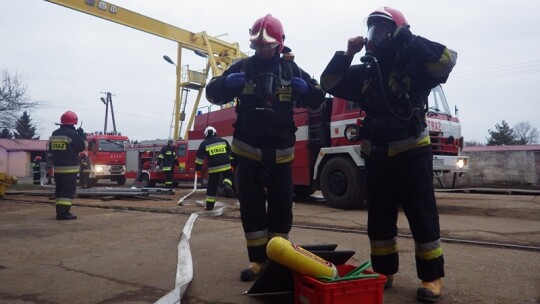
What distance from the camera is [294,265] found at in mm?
2162

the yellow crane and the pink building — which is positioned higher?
the yellow crane

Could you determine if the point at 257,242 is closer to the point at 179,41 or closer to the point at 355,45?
the point at 355,45

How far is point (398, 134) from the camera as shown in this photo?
110 inches

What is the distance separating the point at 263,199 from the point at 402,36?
1.53 meters

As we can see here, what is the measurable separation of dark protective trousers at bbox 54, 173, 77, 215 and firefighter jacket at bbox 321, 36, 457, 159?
535 centimetres

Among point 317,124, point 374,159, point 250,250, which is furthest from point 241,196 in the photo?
point 317,124

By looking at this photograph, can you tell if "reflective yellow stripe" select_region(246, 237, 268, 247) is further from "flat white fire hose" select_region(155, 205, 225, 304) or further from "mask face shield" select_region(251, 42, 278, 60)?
"mask face shield" select_region(251, 42, 278, 60)

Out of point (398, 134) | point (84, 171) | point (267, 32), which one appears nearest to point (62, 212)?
point (267, 32)

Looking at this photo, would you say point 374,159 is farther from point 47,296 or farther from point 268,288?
point 47,296

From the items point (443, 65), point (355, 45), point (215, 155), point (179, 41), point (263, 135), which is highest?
point (179, 41)

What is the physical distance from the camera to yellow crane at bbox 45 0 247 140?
59.7ft

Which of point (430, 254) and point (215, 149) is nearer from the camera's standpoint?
point (430, 254)

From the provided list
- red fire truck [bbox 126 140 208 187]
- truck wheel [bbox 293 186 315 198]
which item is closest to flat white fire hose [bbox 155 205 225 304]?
truck wheel [bbox 293 186 315 198]

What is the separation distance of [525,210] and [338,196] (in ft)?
10.4
